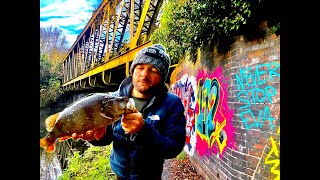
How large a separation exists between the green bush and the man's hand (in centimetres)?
77

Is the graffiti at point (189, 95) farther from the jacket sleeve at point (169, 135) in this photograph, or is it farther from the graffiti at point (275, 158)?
the jacket sleeve at point (169, 135)

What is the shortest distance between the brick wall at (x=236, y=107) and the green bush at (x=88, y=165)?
3.81ft

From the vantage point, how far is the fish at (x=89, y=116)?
916 mm

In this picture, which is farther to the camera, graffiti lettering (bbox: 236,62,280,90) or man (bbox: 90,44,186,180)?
graffiti lettering (bbox: 236,62,280,90)

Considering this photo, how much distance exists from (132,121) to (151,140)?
0.37 feet

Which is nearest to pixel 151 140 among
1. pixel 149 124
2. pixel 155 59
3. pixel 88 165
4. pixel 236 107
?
pixel 149 124

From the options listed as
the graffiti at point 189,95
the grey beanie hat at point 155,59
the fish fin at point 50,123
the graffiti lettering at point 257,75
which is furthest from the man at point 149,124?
the graffiti at point 189,95

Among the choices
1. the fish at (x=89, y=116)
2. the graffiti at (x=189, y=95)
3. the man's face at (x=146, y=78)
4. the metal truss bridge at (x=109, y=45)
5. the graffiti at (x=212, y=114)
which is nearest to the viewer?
the fish at (x=89, y=116)

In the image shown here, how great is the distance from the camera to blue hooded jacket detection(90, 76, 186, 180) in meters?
1.02

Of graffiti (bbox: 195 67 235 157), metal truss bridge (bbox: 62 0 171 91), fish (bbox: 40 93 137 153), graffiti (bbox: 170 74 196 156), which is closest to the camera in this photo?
fish (bbox: 40 93 137 153)

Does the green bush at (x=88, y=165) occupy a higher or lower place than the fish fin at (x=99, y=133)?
lower

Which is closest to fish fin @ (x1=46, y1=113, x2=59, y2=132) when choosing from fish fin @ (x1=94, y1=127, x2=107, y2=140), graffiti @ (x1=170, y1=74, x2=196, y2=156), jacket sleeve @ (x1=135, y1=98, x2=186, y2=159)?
fish fin @ (x1=94, y1=127, x2=107, y2=140)

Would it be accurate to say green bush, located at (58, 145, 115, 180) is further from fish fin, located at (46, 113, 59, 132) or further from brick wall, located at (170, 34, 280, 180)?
brick wall, located at (170, 34, 280, 180)
